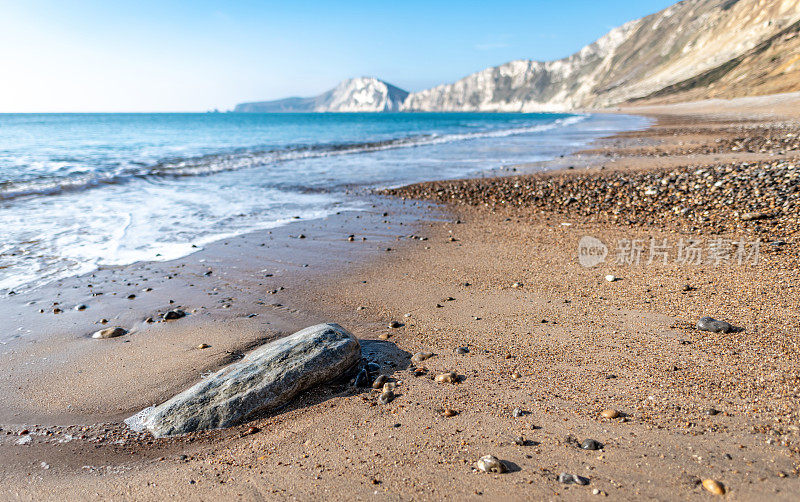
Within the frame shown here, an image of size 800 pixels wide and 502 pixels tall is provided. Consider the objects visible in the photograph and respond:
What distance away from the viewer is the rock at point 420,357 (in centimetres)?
446

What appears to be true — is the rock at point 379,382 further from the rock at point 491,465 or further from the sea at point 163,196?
the sea at point 163,196

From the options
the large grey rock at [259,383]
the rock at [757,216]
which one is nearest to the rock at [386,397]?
the large grey rock at [259,383]

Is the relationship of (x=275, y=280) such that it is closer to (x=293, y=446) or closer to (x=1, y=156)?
(x=293, y=446)

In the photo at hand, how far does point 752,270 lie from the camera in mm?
6180

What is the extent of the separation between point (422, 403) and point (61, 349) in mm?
4100

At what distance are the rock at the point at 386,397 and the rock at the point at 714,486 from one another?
2218mm

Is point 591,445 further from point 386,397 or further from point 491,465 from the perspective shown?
point 386,397

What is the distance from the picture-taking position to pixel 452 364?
4.36 m

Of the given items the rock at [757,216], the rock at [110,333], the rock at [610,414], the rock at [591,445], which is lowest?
the rock at [110,333]

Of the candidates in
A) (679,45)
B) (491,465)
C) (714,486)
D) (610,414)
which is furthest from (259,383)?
(679,45)

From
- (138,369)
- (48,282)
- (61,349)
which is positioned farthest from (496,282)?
(48,282)

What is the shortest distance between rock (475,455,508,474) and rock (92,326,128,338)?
447 cm

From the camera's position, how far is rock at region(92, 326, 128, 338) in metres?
5.25

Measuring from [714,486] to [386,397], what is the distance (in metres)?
2.29
